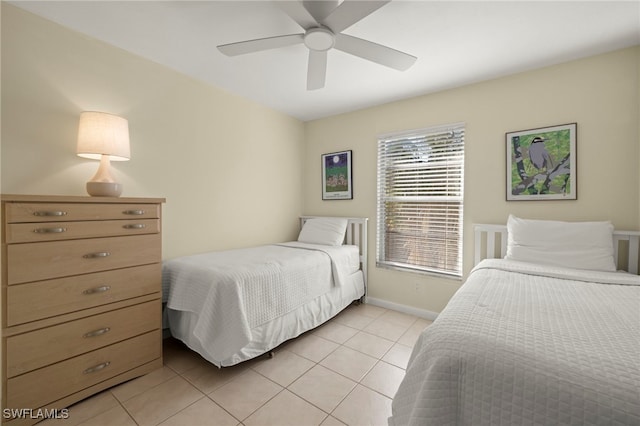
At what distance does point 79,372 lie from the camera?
4.94 feet

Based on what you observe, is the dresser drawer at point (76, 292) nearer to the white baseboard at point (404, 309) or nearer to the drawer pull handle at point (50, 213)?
the drawer pull handle at point (50, 213)

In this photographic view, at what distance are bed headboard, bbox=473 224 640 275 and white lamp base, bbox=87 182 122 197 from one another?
9.47 feet

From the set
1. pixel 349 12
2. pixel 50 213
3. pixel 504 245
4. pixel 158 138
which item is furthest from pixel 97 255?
pixel 504 245

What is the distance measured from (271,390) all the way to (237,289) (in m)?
0.66

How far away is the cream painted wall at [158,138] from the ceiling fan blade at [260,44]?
102 cm

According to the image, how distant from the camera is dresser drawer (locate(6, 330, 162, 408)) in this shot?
133 centimetres

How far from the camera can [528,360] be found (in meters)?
0.75

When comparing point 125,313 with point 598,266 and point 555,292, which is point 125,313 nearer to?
point 555,292

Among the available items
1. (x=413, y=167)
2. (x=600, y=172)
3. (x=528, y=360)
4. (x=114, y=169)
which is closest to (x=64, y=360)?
(x=114, y=169)

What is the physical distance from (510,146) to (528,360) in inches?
83.7

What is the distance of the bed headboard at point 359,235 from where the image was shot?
3.12 metres

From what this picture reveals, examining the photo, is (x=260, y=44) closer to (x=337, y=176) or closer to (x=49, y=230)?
(x=49, y=230)

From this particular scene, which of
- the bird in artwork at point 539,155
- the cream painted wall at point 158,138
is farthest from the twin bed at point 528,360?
the cream painted wall at point 158,138

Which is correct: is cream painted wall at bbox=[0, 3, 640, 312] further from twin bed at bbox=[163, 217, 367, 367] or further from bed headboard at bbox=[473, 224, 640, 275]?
twin bed at bbox=[163, 217, 367, 367]
